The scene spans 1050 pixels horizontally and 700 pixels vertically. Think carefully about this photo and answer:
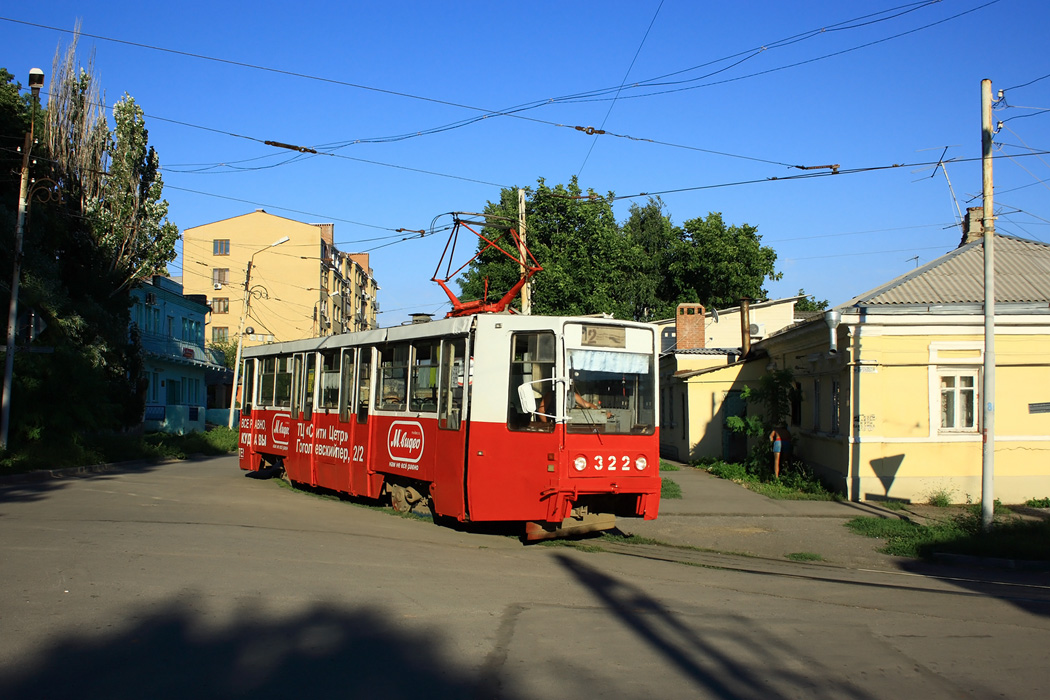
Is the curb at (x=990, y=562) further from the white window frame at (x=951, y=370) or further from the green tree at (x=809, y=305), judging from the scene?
the green tree at (x=809, y=305)

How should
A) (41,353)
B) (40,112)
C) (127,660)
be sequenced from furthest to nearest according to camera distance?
1. (40,112)
2. (41,353)
3. (127,660)

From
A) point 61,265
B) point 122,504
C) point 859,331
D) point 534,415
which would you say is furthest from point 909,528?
point 61,265

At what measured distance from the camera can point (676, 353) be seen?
31203 mm

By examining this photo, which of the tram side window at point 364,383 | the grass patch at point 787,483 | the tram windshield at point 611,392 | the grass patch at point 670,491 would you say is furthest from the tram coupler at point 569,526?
the grass patch at point 787,483

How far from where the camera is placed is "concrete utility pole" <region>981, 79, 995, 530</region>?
1284 centimetres

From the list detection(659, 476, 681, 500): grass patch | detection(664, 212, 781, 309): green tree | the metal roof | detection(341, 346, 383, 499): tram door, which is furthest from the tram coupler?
detection(664, 212, 781, 309): green tree

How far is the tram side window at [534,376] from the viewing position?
11.2 meters

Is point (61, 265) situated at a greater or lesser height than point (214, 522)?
greater

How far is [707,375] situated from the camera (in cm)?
2802

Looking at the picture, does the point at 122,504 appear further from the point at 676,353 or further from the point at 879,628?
the point at 676,353

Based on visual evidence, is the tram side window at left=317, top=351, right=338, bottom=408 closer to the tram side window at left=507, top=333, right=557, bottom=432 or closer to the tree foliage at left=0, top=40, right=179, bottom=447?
the tram side window at left=507, top=333, right=557, bottom=432

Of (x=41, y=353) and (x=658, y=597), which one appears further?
(x=41, y=353)

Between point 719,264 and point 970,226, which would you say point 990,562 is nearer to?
point 970,226

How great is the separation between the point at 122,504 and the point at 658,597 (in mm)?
10399
